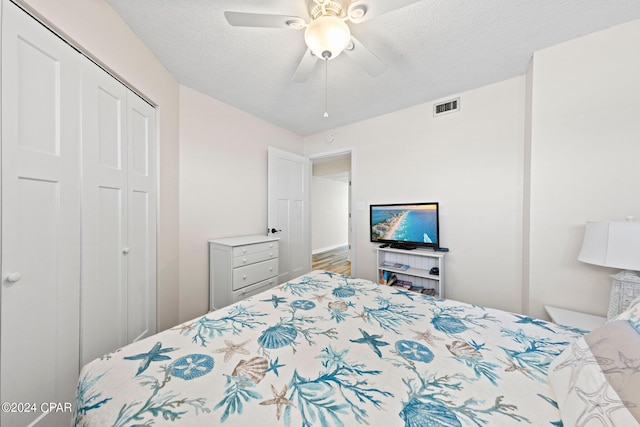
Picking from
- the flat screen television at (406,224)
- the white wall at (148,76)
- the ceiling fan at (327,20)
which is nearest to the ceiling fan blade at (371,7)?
the ceiling fan at (327,20)

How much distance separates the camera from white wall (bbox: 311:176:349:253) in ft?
19.4

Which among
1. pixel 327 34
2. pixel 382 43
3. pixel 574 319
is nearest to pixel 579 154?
pixel 574 319

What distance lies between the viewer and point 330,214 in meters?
6.52

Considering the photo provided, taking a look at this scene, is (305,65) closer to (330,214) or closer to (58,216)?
(58,216)

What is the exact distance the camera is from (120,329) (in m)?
1.52

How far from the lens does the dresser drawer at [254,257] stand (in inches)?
90.8

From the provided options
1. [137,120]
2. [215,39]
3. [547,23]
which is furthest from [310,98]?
[547,23]

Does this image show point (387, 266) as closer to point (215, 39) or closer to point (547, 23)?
point (547, 23)

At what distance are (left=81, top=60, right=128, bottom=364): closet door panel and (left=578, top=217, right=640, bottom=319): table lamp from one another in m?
3.06

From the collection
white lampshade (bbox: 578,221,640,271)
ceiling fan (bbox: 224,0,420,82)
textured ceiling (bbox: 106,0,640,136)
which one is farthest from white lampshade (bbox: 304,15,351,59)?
white lampshade (bbox: 578,221,640,271)

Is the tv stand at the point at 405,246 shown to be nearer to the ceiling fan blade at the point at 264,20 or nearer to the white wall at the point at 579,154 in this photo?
the white wall at the point at 579,154

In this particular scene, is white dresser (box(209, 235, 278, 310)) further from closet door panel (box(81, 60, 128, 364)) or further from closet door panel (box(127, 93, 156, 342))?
closet door panel (box(81, 60, 128, 364))

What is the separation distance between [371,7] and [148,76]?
1769 mm

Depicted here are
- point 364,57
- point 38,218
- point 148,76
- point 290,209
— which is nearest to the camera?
point 38,218
